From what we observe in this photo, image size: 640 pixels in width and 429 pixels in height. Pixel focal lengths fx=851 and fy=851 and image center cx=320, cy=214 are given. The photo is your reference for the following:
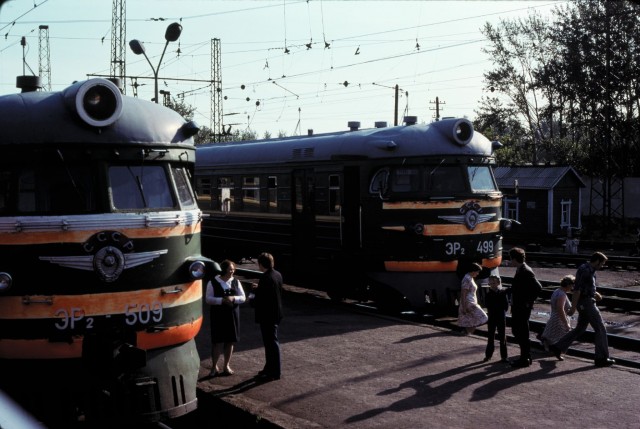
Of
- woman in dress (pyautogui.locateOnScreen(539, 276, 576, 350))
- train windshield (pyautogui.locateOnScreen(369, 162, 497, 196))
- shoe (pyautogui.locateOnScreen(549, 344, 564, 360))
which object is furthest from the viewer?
train windshield (pyautogui.locateOnScreen(369, 162, 497, 196))

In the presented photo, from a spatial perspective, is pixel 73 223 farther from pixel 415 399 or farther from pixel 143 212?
pixel 415 399

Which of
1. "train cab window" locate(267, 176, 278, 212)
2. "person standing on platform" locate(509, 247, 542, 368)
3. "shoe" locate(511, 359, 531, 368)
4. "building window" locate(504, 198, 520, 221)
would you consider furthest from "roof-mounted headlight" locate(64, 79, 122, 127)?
"building window" locate(504, 198, 520, 221)

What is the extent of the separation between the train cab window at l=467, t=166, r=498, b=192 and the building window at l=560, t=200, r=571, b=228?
2292cm

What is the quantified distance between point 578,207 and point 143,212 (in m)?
34.0

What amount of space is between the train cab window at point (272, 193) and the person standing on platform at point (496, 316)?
7320 millimetres

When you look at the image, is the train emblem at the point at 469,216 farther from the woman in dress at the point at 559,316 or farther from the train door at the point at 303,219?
the woman in dress at the point at 559,316

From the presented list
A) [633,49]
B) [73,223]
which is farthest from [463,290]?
[633,49]

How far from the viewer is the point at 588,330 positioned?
15.3 meters

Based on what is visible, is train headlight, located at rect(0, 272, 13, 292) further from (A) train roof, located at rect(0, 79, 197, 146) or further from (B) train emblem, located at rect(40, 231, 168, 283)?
(A) train roof, located at rect(0, 79, 197, 146)

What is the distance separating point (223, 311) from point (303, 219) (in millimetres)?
7159

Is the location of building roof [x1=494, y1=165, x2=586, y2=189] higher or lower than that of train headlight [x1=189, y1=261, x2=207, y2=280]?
higher

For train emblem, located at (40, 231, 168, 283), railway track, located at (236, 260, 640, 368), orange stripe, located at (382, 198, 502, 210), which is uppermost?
orange stripe, located at (382, 198, 502, 210)

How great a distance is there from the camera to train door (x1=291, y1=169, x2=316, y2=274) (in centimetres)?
1778

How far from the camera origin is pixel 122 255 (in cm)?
802
